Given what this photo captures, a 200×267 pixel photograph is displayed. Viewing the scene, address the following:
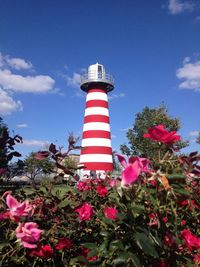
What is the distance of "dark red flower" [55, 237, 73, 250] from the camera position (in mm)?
1945

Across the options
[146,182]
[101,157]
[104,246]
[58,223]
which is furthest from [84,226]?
[101,157]

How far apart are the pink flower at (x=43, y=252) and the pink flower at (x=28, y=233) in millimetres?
211

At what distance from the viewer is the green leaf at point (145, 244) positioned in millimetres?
1376

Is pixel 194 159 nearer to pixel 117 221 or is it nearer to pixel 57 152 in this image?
pixel 117 221

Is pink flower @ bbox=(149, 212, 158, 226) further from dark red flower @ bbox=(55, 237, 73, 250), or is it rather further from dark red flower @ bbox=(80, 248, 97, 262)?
dark red flower @ bbox=(55, 237, 73, 250)

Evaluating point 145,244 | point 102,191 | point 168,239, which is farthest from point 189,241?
point 102,191

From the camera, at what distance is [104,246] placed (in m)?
1.55

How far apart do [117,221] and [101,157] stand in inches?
996

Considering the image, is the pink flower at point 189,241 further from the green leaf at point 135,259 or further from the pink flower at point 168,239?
the green leaf at point 135,259

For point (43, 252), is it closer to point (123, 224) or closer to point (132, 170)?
point (123, 224)

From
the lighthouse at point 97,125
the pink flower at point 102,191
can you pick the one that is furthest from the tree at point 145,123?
the pink flower at point 102,191

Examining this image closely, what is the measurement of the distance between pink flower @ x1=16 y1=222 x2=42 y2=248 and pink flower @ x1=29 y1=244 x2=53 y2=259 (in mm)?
211

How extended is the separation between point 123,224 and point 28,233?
399 millimetres

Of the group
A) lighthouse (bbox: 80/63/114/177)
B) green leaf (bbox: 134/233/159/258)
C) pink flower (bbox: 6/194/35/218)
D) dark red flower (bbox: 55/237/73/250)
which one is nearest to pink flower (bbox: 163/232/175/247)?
green leaf (bbox: 134/233/159/258)
